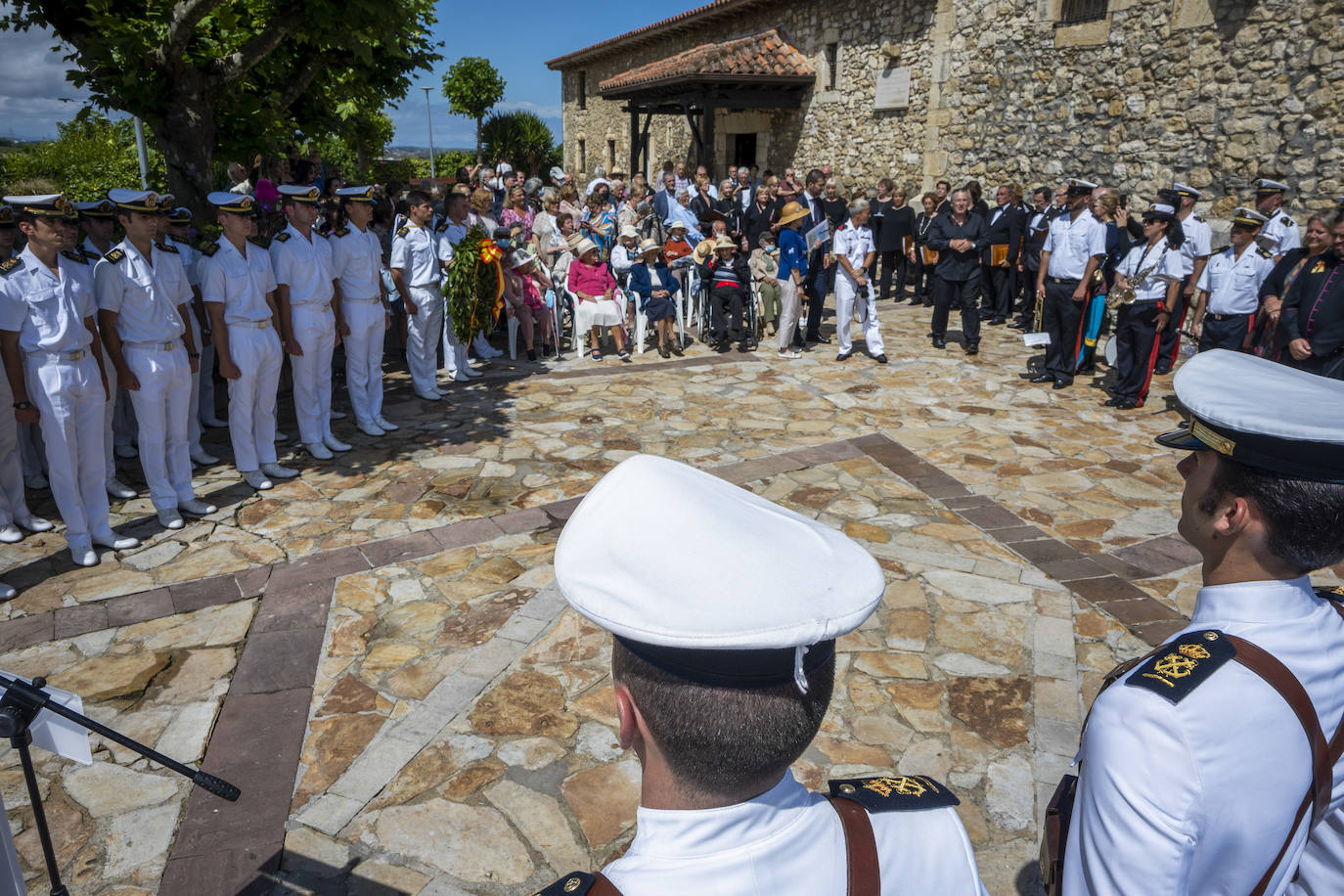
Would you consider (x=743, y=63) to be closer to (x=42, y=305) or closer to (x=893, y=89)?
(x=893, y=89)

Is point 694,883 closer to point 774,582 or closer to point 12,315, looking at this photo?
point 774,582

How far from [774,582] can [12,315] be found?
5.41 m

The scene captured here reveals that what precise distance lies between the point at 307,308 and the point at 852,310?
6348mm

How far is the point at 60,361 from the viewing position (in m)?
5.01

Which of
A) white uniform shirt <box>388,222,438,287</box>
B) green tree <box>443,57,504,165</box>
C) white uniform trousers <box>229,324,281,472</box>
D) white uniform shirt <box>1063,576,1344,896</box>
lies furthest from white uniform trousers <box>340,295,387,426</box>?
green tree <box>443,57,504,165</box>

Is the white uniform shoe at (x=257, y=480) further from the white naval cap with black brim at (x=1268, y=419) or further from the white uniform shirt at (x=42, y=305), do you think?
the white naval cap with black brim at (x=1268, y=419)

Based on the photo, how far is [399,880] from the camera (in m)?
2.96

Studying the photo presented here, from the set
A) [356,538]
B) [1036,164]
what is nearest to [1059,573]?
[356,538]

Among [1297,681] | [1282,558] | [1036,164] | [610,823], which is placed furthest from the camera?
[1036,164]

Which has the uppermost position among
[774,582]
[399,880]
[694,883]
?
[774,582]

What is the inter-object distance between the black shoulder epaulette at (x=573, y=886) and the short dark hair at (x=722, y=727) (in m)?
0.18

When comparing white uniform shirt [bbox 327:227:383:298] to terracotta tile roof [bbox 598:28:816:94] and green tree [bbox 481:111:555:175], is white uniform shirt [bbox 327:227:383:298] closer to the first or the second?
terracotta tile roof [bbox 598:28:816:94]

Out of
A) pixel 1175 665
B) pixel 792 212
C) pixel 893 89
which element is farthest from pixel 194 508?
pixel 893 89

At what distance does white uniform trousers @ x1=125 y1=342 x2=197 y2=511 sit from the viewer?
5.48m
